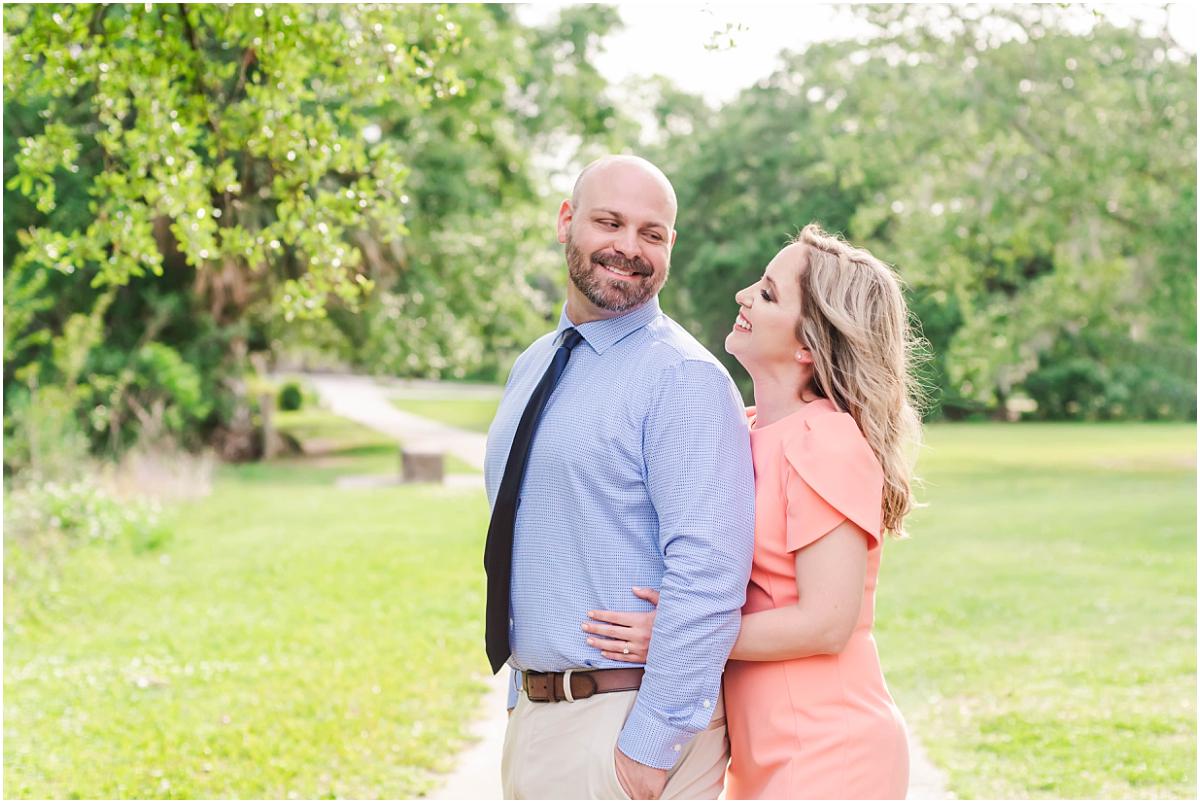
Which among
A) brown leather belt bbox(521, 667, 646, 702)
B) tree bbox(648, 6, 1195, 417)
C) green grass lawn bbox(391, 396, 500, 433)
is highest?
tree bbox(648, 6, 1195, 417)

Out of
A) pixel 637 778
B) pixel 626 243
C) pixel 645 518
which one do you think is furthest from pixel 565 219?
pixel 637 778

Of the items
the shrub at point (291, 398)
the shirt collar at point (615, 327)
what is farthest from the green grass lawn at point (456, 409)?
the shirt collar at point (615, 327)

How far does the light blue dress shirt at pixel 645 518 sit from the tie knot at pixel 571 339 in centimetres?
5

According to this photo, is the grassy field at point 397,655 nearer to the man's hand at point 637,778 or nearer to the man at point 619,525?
the man at point 619,525

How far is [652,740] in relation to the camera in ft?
8.35

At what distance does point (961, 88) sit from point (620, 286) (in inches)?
599

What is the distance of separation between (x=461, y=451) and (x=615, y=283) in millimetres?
22202

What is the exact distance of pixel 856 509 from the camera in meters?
2.50

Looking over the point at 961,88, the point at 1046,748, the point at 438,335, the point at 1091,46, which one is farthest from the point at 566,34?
the point at 1046,748

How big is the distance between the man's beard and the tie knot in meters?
0.12

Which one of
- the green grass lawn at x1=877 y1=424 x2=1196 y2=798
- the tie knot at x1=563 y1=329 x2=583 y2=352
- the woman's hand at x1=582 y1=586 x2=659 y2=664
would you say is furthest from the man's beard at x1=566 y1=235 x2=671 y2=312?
the green grass lawn at x1=877 y1=424 x2=1196 y2=798

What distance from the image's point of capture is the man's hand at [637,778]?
2574mm

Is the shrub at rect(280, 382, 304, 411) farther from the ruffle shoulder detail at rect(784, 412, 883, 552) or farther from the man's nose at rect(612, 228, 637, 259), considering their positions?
the ruffle shoulder detail at rect(784, 412, 883, 552)

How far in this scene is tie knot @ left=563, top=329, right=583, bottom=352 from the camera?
2969 mm
